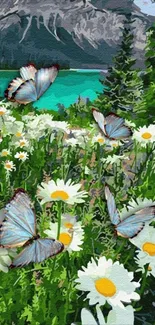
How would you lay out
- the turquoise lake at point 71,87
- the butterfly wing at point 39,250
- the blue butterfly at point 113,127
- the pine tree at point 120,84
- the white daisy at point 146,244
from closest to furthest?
1. the butterfly wing at point 39,250
2. the white daisy at point 146,244
3. the blue butterfly at point 113,127
4. the pine tree at point 120,84
5. the turquoise lake at point 71,87

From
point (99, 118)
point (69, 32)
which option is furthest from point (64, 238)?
point (69, 32)

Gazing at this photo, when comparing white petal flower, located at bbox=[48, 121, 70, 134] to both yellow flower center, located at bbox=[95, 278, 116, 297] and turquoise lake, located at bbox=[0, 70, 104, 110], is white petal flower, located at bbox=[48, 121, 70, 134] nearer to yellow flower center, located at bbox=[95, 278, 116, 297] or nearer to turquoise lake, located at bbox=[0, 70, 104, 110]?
yellow flower center, located at bbox=[95, 278, 116, 297]

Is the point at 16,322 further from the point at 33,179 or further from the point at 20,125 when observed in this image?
the point at 20,125

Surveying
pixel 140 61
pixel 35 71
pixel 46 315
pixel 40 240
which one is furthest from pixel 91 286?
pixel 140 61

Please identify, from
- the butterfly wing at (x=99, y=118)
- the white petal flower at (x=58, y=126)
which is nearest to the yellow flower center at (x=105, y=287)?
the butterfly wing at (x=99, y=118)

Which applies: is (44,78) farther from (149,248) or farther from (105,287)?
(105,287)

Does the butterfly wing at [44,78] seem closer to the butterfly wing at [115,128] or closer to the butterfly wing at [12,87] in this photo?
the butterfly wing at [12,87]
